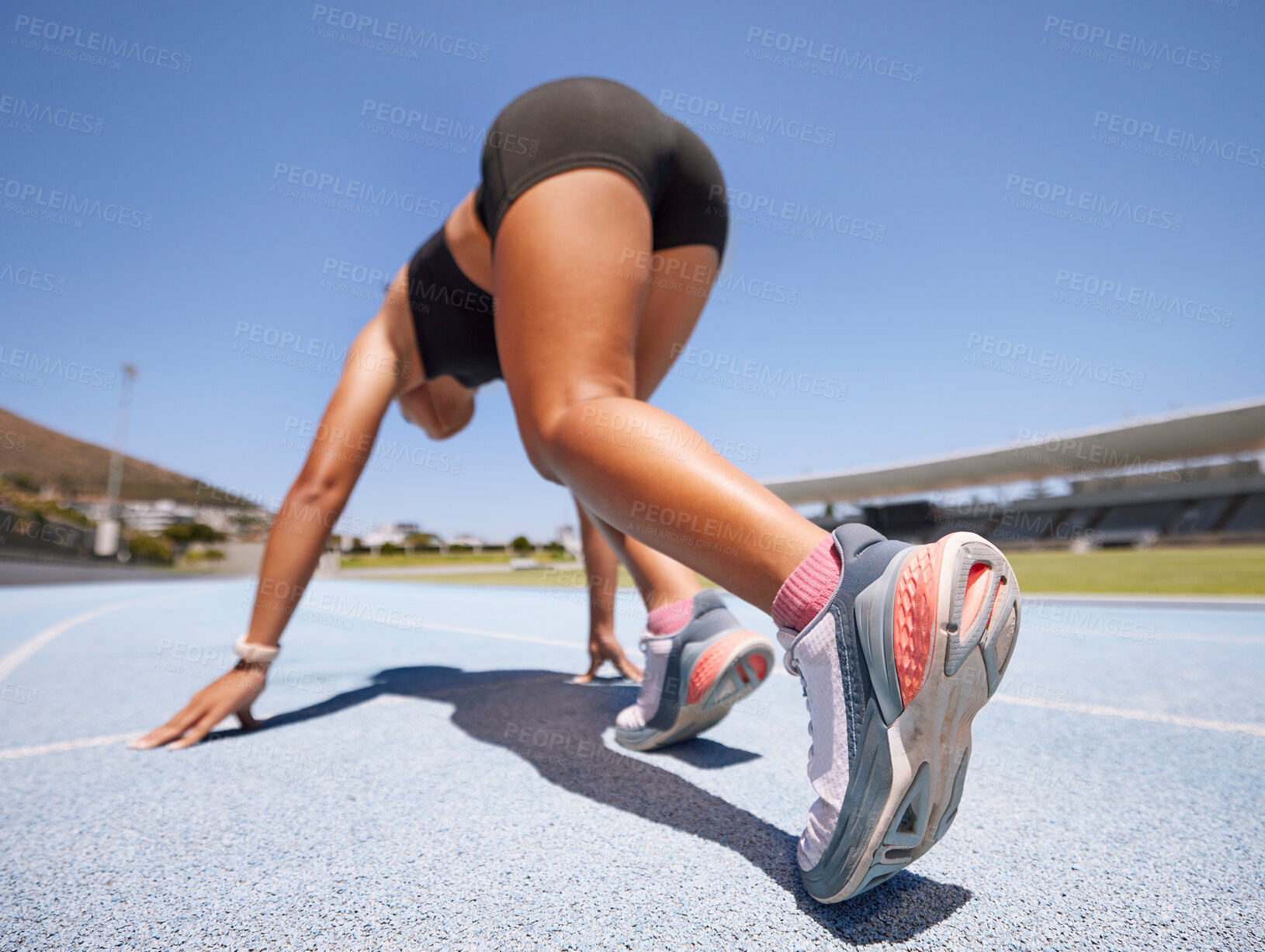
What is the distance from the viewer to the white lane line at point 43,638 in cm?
263

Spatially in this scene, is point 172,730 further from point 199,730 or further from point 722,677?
point 722,677

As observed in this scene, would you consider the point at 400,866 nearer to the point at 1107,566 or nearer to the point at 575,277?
the point at 575,277

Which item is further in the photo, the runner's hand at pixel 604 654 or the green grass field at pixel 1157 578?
the green grass field at pixel 1157 578

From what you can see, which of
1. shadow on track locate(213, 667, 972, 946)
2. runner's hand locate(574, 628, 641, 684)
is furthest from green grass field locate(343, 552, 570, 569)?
shadow on track locate(213, 667, 972, 946)

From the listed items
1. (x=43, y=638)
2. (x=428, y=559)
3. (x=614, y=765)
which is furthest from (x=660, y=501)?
(x=428, y=559)

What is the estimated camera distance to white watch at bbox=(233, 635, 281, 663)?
1.52 m

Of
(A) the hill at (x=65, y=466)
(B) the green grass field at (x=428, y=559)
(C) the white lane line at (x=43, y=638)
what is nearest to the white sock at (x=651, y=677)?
(C) the white lane line at (x=43, y=638)

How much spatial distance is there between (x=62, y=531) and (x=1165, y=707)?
76.2ft

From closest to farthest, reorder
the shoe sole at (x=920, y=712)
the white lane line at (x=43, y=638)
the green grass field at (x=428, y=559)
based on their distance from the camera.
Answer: the shoe sole at (x=920, y=712) → the white lane line at (x=43, y=638) → the green grass field at (x=428, y=559)

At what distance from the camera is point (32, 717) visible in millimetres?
1724

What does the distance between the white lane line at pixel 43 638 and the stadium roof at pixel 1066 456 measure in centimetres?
3190

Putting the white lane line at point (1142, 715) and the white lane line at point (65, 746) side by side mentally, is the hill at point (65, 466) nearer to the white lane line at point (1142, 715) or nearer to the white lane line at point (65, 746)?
the white lane line at point (65, 746)

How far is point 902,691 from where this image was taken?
667 millimetres

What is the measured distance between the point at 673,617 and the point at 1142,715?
136 cm
